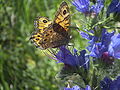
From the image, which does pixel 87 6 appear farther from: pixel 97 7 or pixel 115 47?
pixel 115 47

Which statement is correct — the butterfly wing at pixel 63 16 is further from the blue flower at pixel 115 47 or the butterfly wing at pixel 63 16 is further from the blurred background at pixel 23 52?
the blurred background at pixel 23 52

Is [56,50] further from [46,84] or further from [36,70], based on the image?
[36,70]

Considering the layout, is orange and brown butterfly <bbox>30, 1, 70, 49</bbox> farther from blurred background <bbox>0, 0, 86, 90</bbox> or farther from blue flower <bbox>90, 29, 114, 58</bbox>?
blurred background <bbox>0, 0, 86, 90</bbox>

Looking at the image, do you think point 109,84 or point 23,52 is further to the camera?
point 23,52

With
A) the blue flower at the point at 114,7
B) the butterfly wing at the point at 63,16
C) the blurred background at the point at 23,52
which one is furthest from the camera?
the blurred background at the point at 23,52

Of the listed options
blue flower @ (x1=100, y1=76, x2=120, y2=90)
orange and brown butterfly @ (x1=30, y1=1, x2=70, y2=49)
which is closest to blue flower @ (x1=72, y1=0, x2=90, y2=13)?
orange and brown butterfly @ (x1=30, y1=1, x2=70, y2=49)

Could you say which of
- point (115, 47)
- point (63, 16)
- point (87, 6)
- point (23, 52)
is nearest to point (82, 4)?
point (87, 6)

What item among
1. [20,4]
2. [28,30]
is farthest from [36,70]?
[20,4]

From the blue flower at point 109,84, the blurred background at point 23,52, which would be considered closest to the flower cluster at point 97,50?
the blue flower at point 109,84
